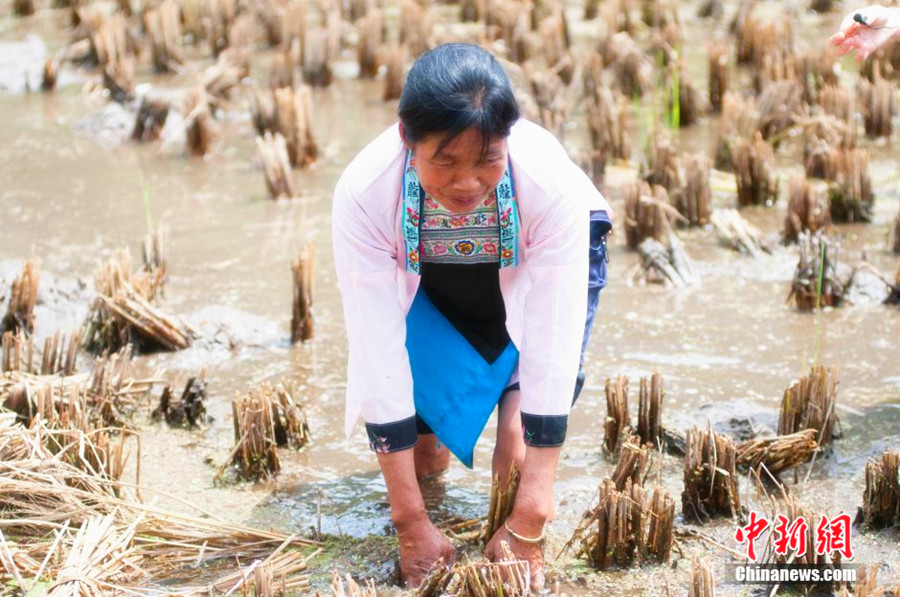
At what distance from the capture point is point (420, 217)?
10.4 feet

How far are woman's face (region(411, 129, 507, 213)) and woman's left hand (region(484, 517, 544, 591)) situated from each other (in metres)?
0.92

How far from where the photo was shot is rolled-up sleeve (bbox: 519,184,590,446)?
3092mm

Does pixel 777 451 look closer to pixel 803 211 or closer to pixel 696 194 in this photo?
pixel 803 211

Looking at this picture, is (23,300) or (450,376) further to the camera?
(23,300)

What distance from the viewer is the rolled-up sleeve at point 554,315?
3.09 m

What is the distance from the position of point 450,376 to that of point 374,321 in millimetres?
448

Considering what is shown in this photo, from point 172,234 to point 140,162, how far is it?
4.59ft

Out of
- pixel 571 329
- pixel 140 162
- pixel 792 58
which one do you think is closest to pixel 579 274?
pixel 571 329

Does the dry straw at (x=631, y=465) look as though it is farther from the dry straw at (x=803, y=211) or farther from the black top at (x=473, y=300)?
the dry straw at (x=803, y=211)

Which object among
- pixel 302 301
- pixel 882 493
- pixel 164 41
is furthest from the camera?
pixel 164 41

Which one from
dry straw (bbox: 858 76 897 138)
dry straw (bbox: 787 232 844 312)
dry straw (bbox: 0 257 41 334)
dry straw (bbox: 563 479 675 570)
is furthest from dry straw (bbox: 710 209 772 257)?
dry straw (bbox: 0 257 41 334)

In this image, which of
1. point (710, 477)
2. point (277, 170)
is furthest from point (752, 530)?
point (277, 170)

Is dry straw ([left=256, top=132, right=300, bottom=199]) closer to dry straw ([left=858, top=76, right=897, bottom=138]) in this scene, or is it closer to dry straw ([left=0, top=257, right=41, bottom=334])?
dry straw ([left=0, top=257, right=41, bottom=334])

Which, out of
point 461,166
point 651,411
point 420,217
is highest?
point 461,166
